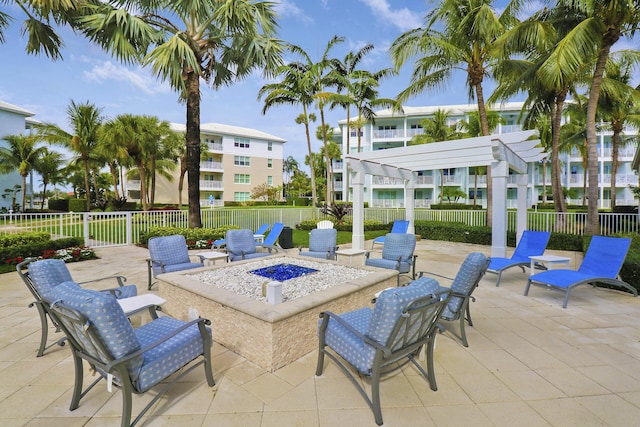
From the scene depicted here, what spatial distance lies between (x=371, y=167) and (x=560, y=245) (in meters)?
7.08

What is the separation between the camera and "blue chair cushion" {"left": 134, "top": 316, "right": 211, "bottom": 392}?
216 cm

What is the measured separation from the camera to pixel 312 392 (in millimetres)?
2582

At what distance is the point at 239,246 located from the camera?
6941 millimetres

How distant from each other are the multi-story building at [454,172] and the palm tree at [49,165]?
27.0 meters

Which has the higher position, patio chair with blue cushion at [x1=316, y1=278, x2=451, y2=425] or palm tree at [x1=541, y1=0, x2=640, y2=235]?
palm tree at [x1=541, y1=0, x2=640, y2=235]

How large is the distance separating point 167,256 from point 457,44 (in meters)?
11.7

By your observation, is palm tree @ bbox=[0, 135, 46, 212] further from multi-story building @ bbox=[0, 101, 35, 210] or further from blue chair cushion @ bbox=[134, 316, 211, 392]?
blue chair cushion @ bbox=[134, 316, 211, 392]

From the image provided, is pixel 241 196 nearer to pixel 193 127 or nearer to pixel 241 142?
pixel 241 142

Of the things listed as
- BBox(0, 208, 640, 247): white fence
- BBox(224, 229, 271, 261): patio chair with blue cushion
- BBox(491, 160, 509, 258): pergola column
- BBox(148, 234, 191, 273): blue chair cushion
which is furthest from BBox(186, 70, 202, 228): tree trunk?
BBox(491, 160, 509, 258): pergola column

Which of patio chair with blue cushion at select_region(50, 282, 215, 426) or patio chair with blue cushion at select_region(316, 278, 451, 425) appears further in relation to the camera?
patio chair with blue cushion at select_region(316, 278, 451, 425)

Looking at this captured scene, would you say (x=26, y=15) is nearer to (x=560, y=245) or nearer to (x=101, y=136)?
(x=101, y=136)

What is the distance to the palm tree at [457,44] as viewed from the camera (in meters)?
10.2

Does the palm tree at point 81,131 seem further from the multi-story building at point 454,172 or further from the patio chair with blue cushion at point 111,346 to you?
the patio chair with blue cushion at point 111,346

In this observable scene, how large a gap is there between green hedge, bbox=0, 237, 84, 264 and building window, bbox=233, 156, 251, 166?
28908 millimetres
